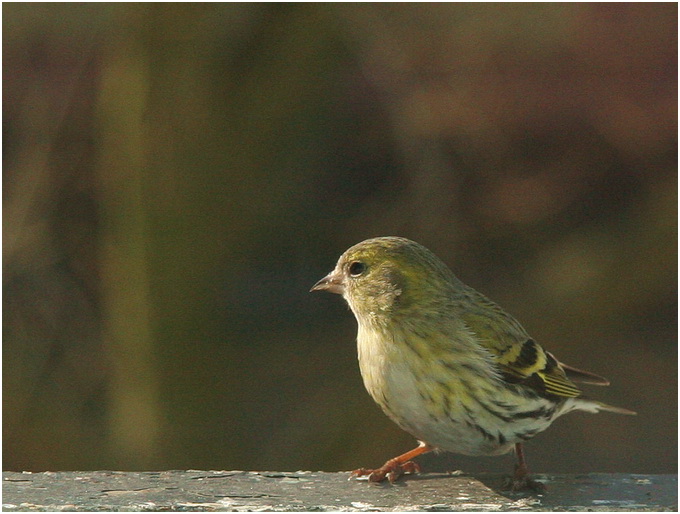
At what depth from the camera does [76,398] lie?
562cm

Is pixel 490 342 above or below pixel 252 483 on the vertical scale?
above

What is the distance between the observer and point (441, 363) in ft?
9.56

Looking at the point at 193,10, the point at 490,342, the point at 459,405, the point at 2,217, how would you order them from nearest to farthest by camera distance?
the point at 459,405, the point at 490,342, the point at 193,10, the point at 2,217

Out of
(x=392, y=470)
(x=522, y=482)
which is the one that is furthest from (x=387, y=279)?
(x=522, y=482)

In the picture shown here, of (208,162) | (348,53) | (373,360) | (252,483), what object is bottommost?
(252,483)

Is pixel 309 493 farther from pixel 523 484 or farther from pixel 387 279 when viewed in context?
pixel 387 279

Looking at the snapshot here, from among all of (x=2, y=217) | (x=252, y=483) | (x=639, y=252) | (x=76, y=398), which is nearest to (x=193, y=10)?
(x=2, y=217)

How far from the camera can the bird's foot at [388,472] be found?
281 cm

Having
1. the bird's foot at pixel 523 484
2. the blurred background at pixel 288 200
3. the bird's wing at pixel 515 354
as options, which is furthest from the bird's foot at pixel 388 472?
the blurred background at pixel 288 200

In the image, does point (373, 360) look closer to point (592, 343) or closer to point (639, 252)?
point (639, 252)

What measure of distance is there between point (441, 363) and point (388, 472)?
0.33 m

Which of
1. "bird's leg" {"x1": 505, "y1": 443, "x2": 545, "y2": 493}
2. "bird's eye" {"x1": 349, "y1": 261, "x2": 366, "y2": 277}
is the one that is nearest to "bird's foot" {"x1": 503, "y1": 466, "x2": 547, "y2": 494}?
→ "bird's leg" {"x1": 505, "y1": 443, "x2": 545, "y2": 493}

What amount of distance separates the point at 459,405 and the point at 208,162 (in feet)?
8.61

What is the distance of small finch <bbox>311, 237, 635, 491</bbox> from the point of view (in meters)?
2.84
